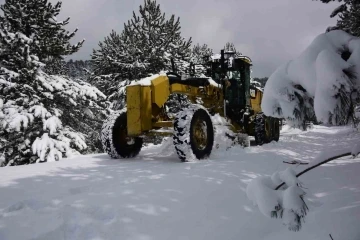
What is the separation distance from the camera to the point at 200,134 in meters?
6.98

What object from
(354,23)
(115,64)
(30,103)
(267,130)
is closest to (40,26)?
(30,103)

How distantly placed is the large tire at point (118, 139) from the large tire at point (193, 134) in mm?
1625

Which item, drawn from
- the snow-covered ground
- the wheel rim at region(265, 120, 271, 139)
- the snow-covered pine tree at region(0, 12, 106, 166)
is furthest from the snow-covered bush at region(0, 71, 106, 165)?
the wheel rim at region(265, 120, 271, 139)

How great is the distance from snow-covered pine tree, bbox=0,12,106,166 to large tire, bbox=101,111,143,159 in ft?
13.7

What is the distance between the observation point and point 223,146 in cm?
842

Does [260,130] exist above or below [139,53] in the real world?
below

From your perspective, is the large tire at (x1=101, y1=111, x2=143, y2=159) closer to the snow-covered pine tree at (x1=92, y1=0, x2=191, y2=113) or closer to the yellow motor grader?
the yellow motor grader

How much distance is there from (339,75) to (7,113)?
11.7 meters

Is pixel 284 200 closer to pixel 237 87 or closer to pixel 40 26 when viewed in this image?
pixel 237 87

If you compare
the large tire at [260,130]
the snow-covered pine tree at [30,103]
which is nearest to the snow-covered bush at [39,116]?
the snow-covered pine tree at [30,103]

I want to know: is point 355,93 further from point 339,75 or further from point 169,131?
point 169,131

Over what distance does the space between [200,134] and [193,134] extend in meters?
0.36

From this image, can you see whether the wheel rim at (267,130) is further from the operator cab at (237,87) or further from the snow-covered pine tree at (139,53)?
the snow-covered pine tree at (139,53)

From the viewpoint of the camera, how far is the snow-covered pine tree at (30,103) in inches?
421
